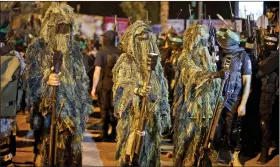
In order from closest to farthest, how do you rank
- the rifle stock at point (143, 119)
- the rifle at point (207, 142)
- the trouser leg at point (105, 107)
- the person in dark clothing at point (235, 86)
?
the rifle stock at point (143, 119) → the rifle at point (207, 142) → the person in dark clothing at point (235, 86) → the trouser leg at point (105, 107)

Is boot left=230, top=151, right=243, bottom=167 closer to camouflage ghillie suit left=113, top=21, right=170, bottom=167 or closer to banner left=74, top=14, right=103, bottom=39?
camouflage ghillie suit left=113, top=21, right=170, bottom=167

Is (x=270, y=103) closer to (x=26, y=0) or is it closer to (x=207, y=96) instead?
(x=207, y=96)

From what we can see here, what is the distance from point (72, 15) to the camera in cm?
651

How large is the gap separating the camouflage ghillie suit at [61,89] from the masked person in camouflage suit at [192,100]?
1.24m

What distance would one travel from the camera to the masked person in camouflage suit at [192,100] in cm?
673

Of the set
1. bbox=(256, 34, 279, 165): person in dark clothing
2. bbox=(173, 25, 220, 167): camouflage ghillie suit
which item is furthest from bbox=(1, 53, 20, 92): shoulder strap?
bbox=(256, 34, 279, 165): person in dark clothing

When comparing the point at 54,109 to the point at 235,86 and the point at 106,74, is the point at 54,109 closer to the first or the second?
the point at 235,86

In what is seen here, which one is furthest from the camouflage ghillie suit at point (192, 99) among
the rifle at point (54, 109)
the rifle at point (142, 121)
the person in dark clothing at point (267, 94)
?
the rifle at point (54, 109)

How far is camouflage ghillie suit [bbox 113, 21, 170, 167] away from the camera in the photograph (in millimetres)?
6156

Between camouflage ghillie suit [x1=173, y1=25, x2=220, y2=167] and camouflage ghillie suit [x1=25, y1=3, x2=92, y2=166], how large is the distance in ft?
4.06

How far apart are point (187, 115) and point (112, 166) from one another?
1.66 meters

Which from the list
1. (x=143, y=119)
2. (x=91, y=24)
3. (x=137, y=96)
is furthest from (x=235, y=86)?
(x=91, y=24)

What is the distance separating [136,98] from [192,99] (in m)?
0.94

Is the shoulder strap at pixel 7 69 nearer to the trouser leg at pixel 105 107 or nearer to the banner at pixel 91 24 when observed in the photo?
the trouser leg at pixel 105 107
